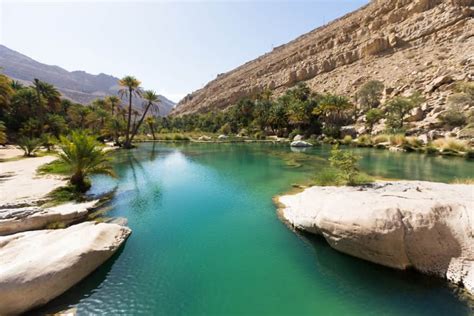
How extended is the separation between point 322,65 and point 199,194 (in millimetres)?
79955

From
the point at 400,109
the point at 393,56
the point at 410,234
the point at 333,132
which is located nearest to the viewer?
the point at 410,234

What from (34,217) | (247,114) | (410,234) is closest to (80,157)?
(34,217)

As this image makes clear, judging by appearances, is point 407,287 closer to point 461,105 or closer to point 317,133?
point 461,105

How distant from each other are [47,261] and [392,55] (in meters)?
77.6

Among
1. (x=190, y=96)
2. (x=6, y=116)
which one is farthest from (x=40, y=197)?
(x=190, y=96)

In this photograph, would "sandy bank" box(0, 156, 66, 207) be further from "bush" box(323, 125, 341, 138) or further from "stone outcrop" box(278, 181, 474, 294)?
"bush" box(323, 125, 341, 138)

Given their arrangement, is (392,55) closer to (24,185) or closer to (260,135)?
(260,135)

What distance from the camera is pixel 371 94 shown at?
1865 inches

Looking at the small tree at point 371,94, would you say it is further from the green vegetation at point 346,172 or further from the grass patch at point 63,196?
the grass patch at point 63,196

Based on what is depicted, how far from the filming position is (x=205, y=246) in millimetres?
7457

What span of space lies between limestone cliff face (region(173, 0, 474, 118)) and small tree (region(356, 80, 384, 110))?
2420mm

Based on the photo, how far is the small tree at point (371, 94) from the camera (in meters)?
47.3

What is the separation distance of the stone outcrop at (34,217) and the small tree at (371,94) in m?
52.6

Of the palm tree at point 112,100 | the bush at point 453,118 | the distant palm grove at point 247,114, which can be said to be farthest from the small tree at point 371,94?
the palm tree at point 112,100
